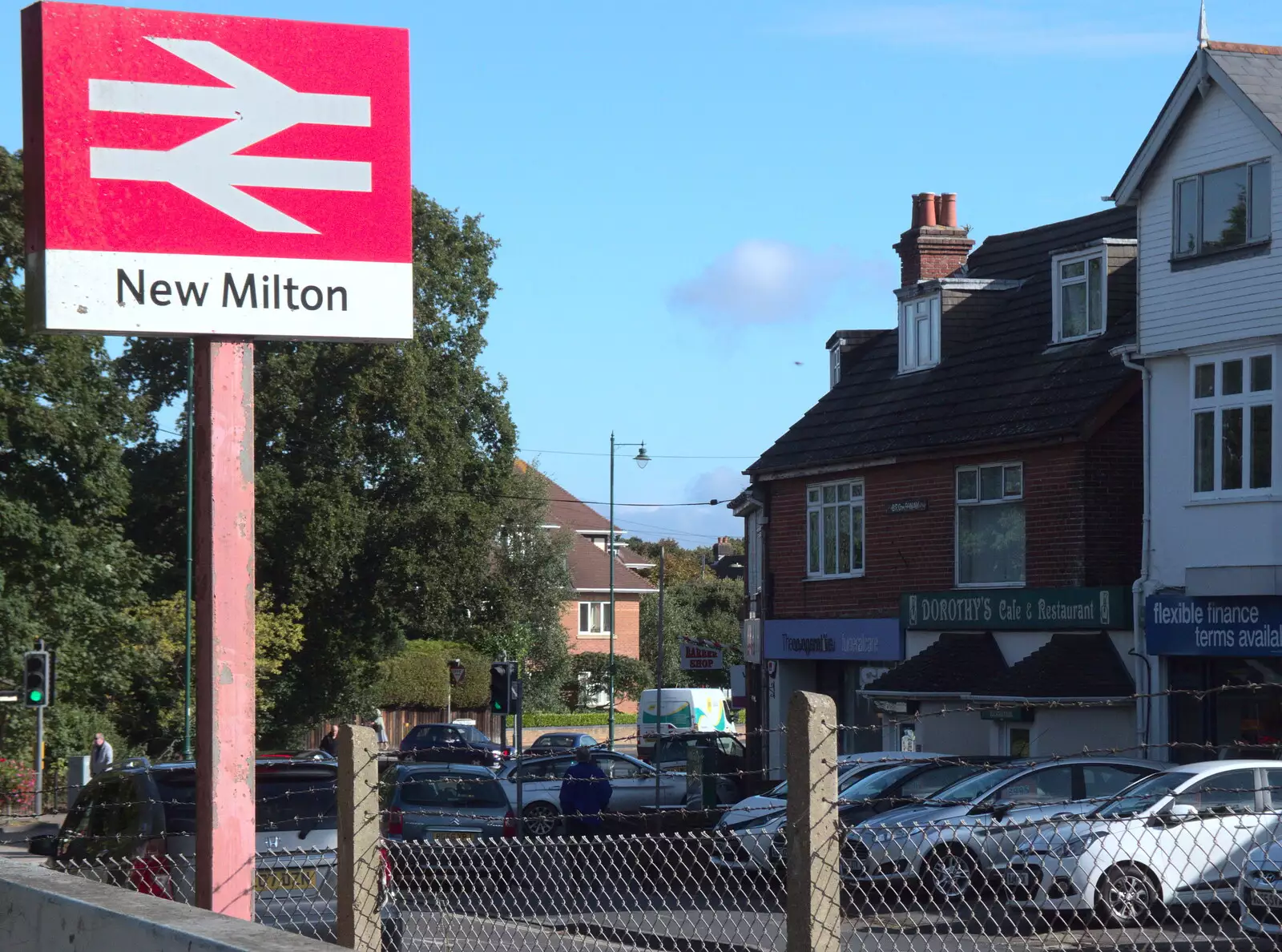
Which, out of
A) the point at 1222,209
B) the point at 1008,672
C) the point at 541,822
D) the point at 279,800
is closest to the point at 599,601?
the point at 541,822

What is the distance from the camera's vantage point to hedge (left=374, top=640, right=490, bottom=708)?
5762 cm

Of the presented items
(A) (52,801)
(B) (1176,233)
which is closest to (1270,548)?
(B) (1176,233)

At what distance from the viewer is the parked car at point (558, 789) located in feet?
87.9

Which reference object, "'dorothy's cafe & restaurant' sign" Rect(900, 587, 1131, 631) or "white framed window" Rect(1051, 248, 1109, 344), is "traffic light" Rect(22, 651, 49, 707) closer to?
"'dorothy's cafe & restaurant' sign" Rect(900, 587, 1131, 631)

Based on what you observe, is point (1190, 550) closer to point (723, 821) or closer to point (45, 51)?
point (723, 821)

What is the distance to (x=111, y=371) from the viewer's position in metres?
34.5

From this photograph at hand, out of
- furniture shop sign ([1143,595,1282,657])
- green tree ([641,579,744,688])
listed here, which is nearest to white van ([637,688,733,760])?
green tree ([641,579,744,688])

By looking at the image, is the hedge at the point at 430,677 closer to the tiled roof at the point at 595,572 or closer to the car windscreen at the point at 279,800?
the tiled roof at the point at 595,572

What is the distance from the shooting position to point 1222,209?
2173 cm

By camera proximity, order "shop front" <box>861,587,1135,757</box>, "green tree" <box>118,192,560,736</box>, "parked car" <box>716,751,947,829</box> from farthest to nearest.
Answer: "green tree" <box>118,192,560,736</box>, "shop front" <box>861,587,1135,757</box>, "parked car" <box>716,751,947,829</box>

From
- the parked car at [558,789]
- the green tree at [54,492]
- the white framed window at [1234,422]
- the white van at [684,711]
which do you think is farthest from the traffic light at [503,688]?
the white van at [684,711]

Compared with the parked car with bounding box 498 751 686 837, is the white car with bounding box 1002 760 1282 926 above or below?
above

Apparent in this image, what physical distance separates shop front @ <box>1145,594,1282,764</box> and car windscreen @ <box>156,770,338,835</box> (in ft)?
43.0

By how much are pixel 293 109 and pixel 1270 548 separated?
17350 millimetres
